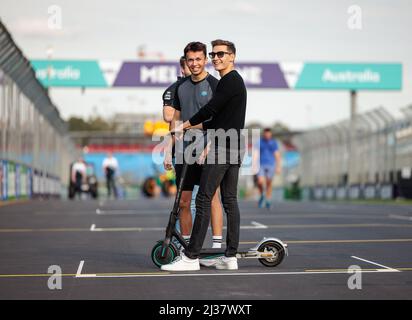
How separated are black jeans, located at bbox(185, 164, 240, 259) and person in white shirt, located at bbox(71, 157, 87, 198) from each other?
26.7 metres

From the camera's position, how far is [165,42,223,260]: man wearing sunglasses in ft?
26.7

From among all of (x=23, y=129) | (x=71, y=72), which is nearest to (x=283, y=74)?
(x=71, y=72)

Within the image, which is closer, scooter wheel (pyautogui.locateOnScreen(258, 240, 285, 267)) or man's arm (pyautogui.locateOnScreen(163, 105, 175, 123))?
scooter wheel (pyautogui.locateOnScreen(258, 240, 285, 267))

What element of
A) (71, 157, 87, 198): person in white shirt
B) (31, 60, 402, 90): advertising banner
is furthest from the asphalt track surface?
(31, 60, 402, 90): advertising banner

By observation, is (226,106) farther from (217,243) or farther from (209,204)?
(217,243)

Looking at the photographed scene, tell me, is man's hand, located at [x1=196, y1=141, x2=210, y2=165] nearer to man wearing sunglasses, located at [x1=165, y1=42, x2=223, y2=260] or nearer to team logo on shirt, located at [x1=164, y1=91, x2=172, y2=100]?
man wearing sunglasses, located at [x1=165, y1=42, x2=223, y2=260]

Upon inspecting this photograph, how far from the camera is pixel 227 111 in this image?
7793 mm

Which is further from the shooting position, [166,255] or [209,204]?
[166,255]

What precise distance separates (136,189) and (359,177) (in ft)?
78.4

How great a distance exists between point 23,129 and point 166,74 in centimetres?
1759

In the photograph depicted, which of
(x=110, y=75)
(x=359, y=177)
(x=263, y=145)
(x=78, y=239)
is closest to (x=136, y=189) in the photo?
(x=110, y=75)

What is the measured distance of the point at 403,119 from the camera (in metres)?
27.8

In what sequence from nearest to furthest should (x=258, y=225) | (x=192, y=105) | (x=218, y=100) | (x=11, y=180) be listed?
(x=218, y=100) → (x=192, y=105) → (x=258, y=225) → (x=11, y=180)

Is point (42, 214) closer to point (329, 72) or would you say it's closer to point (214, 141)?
point (214, 141)
